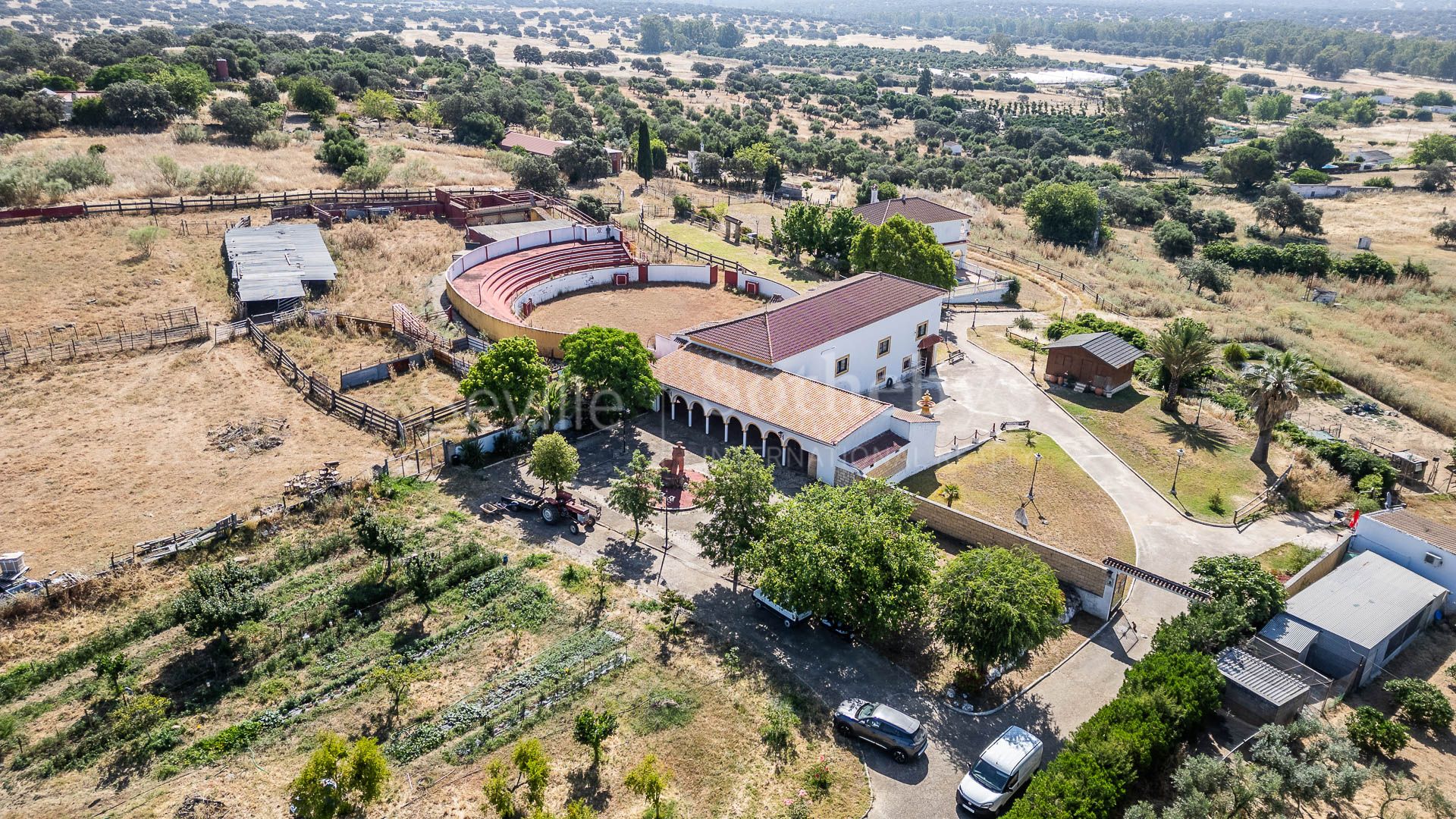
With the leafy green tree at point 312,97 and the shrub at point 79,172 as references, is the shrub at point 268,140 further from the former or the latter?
the shrub at point 79,172

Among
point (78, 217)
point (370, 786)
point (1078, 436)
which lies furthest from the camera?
point (78, 217)

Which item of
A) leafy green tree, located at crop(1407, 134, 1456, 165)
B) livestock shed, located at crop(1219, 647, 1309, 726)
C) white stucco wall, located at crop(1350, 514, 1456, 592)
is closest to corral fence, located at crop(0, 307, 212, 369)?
livestock shed, located at crop(1219, 647, 1309, 726)

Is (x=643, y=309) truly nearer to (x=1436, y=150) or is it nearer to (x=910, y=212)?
(x=910, y=212)

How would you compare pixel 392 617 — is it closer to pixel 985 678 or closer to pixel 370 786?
pixel 370 786

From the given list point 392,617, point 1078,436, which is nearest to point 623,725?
point 392,617

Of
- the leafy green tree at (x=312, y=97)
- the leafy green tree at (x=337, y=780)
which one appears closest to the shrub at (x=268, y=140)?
the leafy green tree at (x=312, y=97)
